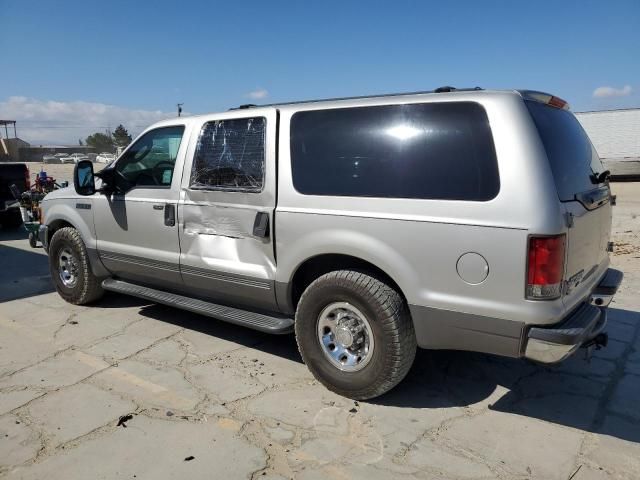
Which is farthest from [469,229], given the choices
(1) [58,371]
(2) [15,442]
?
(1) [58,371]

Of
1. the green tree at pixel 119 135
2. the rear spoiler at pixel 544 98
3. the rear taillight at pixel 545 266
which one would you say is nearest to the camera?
the rear taillight at pixel 545 266

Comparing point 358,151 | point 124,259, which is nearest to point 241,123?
point 358,151

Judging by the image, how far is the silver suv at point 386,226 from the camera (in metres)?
2.71

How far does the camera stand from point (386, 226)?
3070 mm

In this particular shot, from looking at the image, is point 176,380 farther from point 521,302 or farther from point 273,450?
point 521,302

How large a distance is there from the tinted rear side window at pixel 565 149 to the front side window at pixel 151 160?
2.91m

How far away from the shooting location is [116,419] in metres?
3.17

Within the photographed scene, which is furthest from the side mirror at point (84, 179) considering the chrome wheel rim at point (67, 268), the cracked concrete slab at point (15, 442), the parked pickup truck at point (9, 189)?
the parked pickup truck at point (9, 189)

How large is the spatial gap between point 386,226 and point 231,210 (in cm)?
134

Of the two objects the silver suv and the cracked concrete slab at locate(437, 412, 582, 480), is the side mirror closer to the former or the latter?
the silver suv

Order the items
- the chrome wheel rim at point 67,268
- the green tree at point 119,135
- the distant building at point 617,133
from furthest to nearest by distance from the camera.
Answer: the green tree at point 119,135, the distant building at point 617,133, the chrome wheel rim at point 67,268

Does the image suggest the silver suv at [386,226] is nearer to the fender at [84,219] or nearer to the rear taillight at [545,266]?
the rear taillight at [545,266]

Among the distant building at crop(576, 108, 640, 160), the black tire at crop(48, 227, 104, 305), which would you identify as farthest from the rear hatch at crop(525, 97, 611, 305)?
the distant building at crop(576, 108, 640, 160)

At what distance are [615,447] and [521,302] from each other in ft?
3.52
